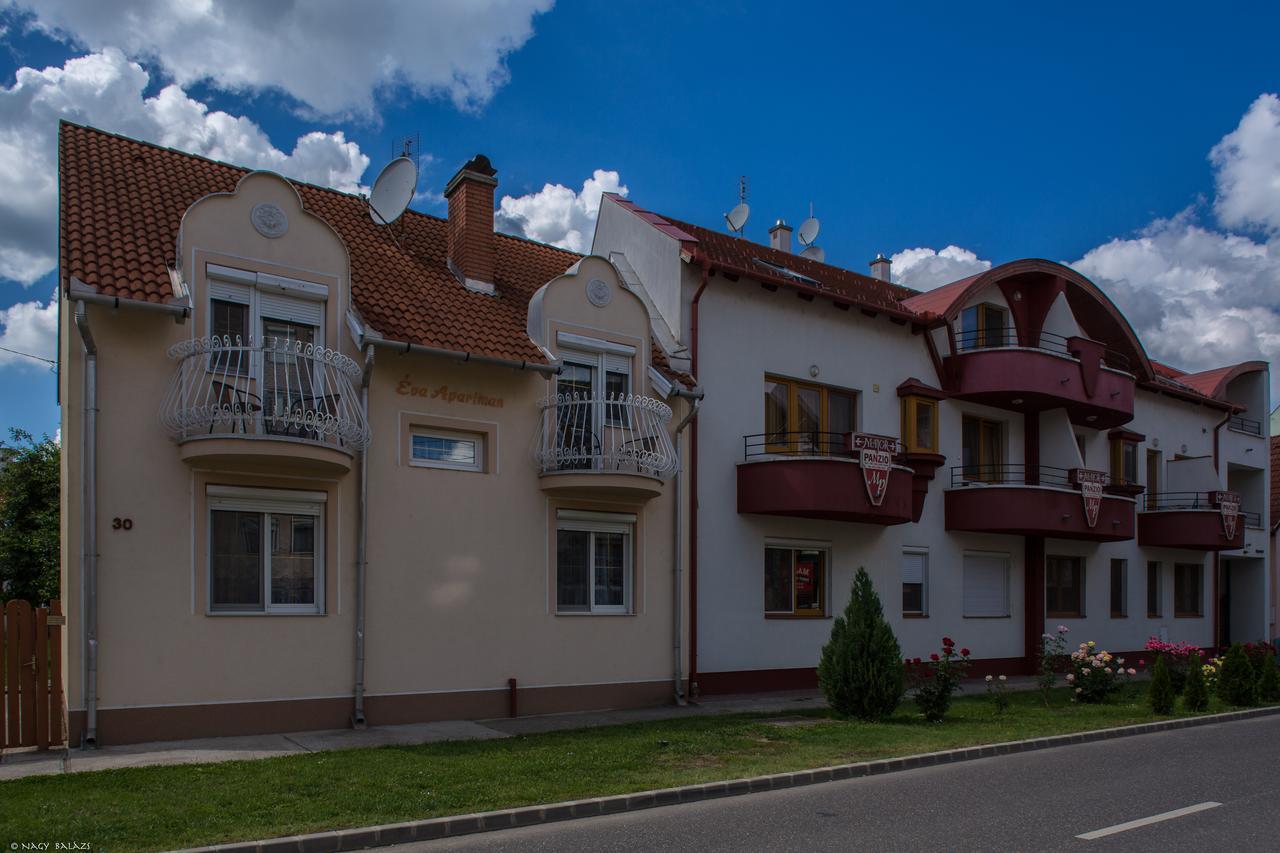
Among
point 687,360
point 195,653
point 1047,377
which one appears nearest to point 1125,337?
point 1047,377

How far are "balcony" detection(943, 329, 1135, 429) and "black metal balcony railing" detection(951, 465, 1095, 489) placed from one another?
1341 millimetres

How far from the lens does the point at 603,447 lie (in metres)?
16.2

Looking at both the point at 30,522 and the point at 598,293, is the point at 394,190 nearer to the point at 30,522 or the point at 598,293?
the point at 598,293

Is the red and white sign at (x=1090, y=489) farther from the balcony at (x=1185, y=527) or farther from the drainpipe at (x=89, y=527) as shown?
the drainpipe at (x=89, y=527)

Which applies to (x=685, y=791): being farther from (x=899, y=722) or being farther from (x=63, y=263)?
(x=63, y=263)

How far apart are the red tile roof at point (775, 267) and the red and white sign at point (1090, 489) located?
5.41 meters

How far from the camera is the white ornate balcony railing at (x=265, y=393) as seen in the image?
12.6m

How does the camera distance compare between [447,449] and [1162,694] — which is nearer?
[447,449]

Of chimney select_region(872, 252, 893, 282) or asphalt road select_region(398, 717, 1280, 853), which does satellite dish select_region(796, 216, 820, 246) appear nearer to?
chimney select_region(872, 252, 893, 282)

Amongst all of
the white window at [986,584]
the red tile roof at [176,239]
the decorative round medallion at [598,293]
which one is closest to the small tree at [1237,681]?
the white window at [986,584]

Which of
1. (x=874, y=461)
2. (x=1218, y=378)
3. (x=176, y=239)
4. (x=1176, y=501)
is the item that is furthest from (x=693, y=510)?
(x=1218, y=378)

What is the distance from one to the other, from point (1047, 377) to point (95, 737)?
1873cm

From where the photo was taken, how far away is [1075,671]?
59.0ft

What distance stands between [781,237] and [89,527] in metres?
17.5
